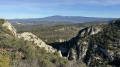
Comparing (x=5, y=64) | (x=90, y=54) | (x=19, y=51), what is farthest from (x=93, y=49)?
(x=5, y=64)

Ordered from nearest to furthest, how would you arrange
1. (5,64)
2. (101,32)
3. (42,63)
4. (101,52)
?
(5,64) < (42,63) < (101,52) < (101,32)

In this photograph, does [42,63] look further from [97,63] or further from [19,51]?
[97,63]

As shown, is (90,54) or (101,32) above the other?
(101,32)


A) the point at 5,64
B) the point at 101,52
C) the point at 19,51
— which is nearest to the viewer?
the point at 5,64

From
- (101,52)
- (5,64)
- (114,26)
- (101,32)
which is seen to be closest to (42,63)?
(5,64)

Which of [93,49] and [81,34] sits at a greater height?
[81,34]

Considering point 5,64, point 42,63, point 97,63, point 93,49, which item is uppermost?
point 5,64

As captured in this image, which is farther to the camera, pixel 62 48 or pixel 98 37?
pixel 62 48

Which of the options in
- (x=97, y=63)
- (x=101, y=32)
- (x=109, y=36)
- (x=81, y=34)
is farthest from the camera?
(x=81, y=34)

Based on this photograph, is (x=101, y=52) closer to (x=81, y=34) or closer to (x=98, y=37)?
(x=98, y=37)
